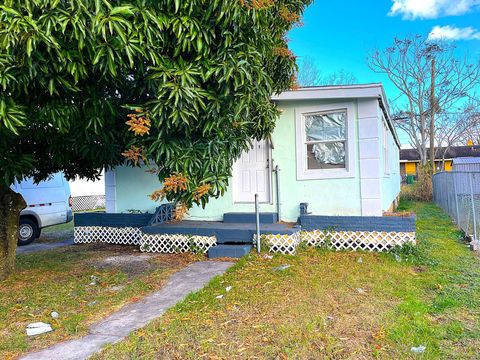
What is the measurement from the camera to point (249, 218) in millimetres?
7691

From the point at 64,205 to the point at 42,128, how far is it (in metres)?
7.76

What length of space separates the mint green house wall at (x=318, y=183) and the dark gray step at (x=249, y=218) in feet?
0.69

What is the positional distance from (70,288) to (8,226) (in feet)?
4.81

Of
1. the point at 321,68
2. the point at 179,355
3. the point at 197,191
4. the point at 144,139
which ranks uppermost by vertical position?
the point at 321,68

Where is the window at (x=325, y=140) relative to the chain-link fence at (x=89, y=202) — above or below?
above

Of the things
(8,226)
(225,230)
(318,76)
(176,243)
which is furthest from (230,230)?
(318,76)

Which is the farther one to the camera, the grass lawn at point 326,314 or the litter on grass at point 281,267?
the litter on grass at point 281,267

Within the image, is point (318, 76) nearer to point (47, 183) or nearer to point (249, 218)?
point (47, 183)

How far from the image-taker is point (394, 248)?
21.3ft

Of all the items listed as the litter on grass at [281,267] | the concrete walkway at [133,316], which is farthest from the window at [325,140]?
the concrete walkway at [133,316]

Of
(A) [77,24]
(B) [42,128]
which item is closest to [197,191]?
(A) [77,24]

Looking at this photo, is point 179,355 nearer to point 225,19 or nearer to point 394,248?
point 225,19

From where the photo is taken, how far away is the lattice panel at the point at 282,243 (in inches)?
255

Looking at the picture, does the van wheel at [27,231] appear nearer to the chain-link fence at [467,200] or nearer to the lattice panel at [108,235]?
the lattice panel at [108,235]
